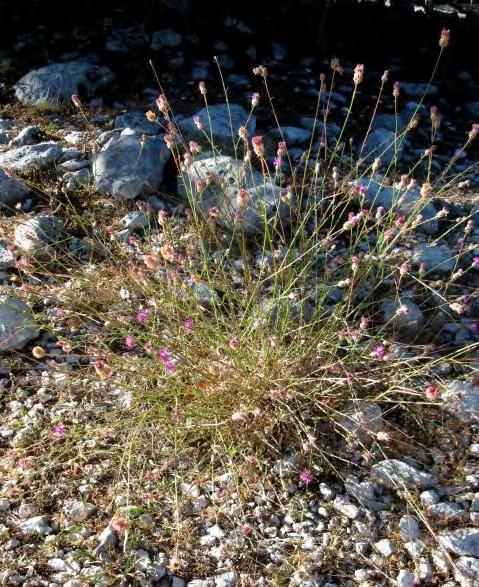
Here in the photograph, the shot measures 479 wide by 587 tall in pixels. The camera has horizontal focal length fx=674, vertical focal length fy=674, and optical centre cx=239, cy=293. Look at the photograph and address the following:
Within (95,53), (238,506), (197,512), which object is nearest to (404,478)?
(238,506)

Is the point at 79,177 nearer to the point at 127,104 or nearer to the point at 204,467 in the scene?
the point at 127,104

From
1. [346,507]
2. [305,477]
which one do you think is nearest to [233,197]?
[305,477]

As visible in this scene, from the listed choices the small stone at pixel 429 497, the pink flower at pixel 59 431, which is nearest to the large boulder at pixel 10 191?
the pink flower at pixel 59 431

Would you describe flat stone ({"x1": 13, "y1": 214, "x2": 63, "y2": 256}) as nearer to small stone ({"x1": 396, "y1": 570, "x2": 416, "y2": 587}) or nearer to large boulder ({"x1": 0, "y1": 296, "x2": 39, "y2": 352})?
large boulder ({"x1": 0, "y1": 296, "x2": 39, "y2": 352})

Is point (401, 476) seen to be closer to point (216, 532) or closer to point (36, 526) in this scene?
point (216, 532)

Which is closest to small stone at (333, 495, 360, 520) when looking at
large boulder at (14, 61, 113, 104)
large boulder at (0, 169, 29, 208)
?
large boulder at (0, 169, 29, 208)
